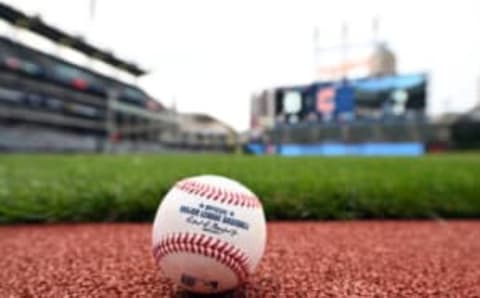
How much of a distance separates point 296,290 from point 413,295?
1.14 ft

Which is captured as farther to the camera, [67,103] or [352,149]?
[67,103]

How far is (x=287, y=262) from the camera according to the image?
1.82 m

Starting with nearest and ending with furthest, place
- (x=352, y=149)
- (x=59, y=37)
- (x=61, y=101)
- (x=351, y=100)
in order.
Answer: (x=351, y=100) → (x=352, y=149) → (x=61, y=101) → (x=59, y=37)

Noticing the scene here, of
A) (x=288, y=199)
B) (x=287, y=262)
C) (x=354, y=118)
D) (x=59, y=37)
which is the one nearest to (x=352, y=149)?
(x=354, y=118)

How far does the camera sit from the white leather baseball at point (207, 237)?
124 centimetres

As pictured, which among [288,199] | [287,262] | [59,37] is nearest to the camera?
[287,262]

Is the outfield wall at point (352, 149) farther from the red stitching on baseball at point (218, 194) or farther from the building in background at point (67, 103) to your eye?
the red stitching on baseball at point (218, 194)

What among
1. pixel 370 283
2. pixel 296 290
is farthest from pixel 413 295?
pixel 296 290

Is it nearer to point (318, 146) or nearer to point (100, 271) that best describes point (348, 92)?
point (318, 146)

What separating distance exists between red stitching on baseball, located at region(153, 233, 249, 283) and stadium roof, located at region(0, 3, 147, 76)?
26.6 metres

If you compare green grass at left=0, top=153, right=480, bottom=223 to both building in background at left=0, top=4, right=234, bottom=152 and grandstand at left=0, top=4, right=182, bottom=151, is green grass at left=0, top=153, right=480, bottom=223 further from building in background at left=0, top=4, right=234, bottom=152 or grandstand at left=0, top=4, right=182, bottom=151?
grandstand at left=0, top=4, right=182, bottom=151
